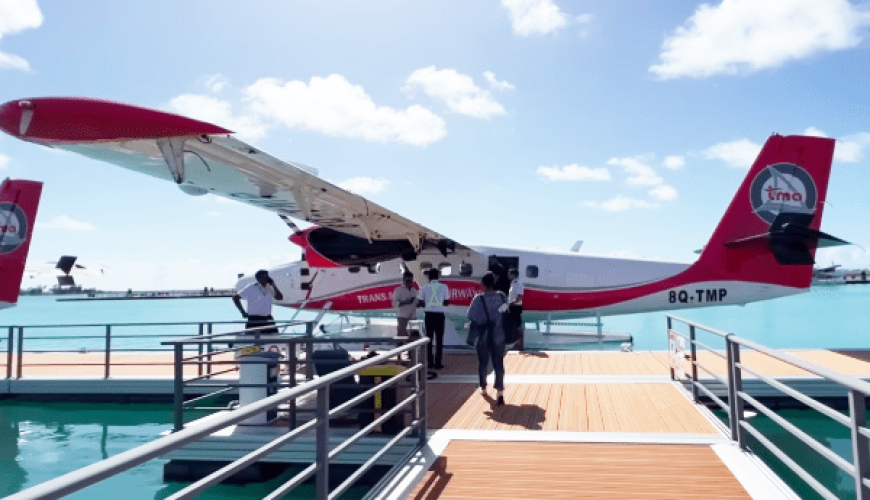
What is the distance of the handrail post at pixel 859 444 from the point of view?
11.0 ft

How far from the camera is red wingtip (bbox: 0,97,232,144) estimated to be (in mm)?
5727

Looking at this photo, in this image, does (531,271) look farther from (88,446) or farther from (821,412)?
(821,412)

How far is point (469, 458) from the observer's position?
5.89m

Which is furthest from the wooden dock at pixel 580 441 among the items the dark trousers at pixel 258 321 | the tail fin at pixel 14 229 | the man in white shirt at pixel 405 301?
the tail fin at pixel 14 229

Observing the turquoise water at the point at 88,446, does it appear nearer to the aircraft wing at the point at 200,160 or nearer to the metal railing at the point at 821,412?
the aircraft wing at the point at 200,160

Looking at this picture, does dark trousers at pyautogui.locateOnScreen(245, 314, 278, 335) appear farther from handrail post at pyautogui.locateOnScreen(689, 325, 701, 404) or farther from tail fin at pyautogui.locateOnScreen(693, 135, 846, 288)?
tail fin at pyautogui.locateOnScreen(693, 135, 846, 288)

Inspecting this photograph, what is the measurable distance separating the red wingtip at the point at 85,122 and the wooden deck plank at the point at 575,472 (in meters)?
4.22

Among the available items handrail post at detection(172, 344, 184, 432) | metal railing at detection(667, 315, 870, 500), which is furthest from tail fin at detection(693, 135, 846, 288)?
handrail post at detection(172, 344, 184, 432)

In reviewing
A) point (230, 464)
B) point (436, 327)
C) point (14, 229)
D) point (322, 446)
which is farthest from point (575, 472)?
point (14, 229)

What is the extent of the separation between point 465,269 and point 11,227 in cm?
1119

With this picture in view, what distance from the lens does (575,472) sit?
5.46m

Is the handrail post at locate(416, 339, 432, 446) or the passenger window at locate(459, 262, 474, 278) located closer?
the handrail post at locate(416, 339, 432, 446)

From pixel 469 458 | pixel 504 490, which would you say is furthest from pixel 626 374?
pixel 504 490

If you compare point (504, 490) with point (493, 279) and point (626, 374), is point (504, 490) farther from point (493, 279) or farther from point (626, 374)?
point (626, 374)
